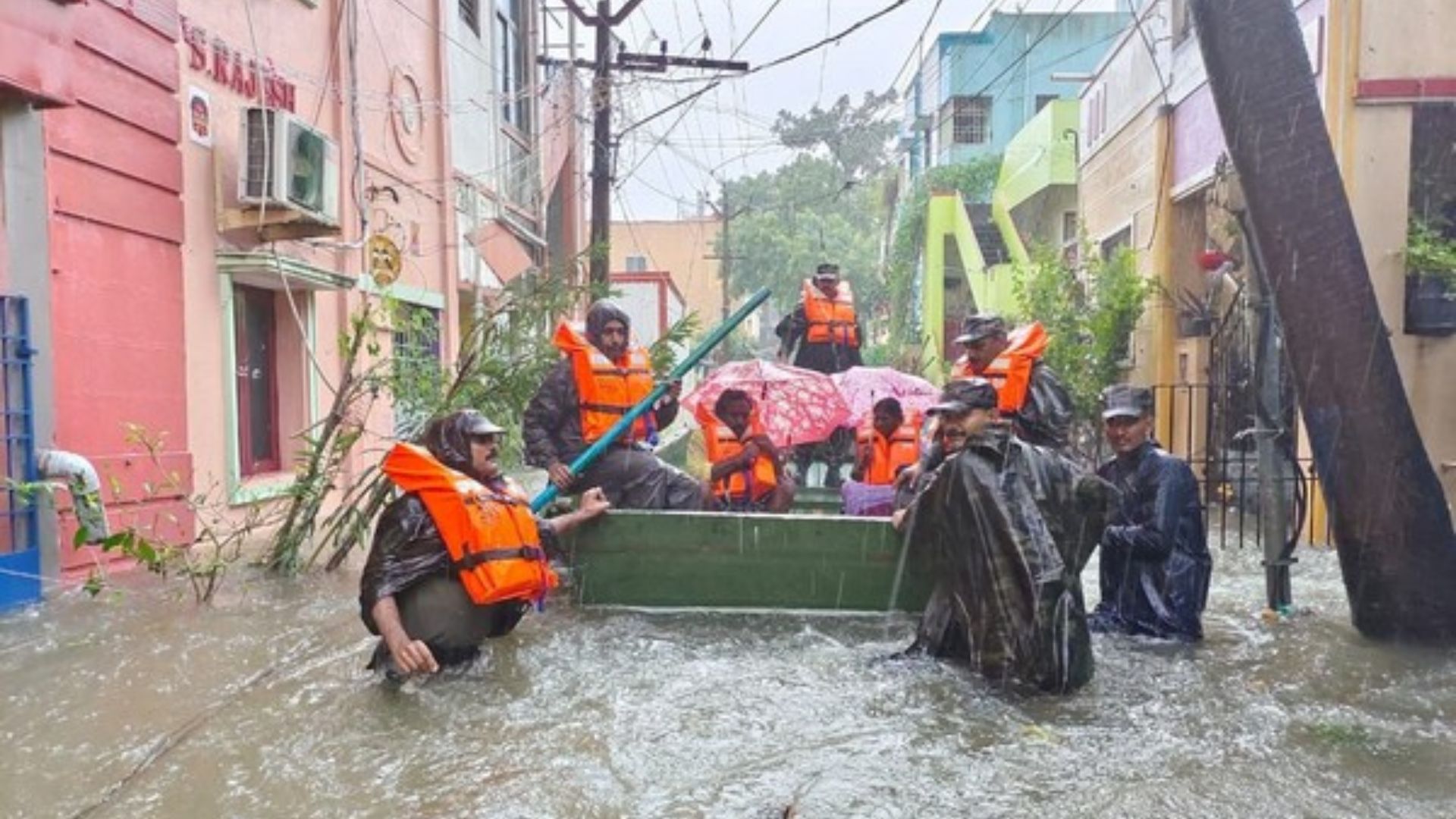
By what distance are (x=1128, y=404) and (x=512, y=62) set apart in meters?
14.9

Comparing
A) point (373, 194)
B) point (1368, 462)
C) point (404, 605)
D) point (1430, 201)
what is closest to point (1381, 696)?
point (1368, 462)

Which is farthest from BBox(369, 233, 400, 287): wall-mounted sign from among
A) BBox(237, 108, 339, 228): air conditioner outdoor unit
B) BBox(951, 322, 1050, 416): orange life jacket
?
BBox(951, 322, 1050, 416): orange life jacket

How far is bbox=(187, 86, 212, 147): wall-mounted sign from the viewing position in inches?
324

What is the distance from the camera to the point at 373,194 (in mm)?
11320

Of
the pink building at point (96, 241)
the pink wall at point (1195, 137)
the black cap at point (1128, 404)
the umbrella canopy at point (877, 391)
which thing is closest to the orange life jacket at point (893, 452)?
the umbrella canopy at point (877, 391)

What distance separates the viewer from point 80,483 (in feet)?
20.8

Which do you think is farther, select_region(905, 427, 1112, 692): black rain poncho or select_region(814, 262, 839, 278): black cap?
select_region(814, 262, 839, 278): black cap

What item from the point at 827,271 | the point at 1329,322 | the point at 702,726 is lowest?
the point at 702,726

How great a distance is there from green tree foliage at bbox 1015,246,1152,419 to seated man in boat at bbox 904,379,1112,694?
7207 millimetres

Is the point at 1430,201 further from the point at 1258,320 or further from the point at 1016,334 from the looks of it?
the point at 1016,334

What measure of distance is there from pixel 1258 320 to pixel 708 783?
154 inches

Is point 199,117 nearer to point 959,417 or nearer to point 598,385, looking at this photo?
point 598,385

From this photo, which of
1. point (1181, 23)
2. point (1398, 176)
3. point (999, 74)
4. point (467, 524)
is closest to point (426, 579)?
point (467, 524)

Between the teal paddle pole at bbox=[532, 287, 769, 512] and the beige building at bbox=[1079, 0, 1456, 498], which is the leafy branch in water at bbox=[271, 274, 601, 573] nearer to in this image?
the teal paddle pole at bbox=[532, 287, 769, 512]
